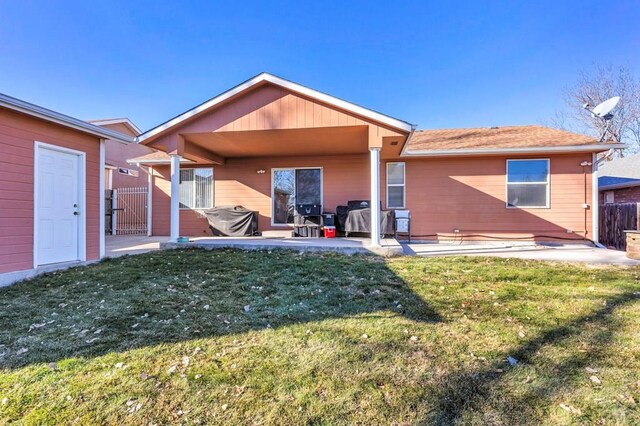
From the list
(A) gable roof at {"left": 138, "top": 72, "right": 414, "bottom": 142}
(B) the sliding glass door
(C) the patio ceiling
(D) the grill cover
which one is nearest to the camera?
(A) gable roof at {"left": 138, "top": 72, "right": 414, "bottom": 142}

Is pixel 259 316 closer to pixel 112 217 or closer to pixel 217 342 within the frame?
pixel 217 342

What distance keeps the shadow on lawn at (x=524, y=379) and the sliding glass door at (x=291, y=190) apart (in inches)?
284

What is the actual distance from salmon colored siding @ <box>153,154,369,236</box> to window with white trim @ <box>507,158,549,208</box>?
3.82 m

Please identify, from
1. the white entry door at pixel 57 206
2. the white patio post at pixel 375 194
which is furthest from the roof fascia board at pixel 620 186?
the white entry door at pixel 57 206

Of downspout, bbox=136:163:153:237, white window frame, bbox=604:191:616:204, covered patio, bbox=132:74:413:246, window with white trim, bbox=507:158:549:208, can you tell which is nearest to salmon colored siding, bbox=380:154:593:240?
window with white trim, bbox=507:158:549:208

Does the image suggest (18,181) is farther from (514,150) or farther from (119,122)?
(119,122)

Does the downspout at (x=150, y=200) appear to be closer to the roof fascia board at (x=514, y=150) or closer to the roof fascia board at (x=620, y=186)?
the roof fascia board at (x=514, y=150)

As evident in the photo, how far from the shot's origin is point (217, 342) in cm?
266

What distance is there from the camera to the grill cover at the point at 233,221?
913 centimetres

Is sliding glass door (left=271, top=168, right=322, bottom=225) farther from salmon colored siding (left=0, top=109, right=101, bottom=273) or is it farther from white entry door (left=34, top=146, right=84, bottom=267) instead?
salmon colored siding (left=0, top=109, right=101, bottom=273)

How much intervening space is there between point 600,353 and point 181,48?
39.4ft

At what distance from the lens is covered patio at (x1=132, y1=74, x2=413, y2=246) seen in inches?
255

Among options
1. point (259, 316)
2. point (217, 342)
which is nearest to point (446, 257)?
point (259, 316)

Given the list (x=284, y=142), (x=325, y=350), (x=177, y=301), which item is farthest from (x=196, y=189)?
(x=325, y=350)
